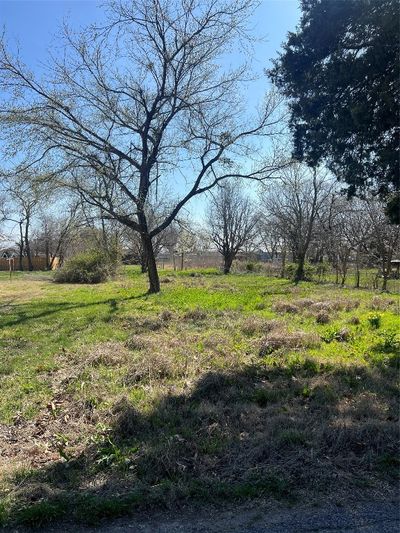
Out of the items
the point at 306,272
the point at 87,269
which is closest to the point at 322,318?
the point at 87,269

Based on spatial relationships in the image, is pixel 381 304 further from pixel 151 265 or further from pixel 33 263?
pixel 33 263

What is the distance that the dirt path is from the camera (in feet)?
8.69

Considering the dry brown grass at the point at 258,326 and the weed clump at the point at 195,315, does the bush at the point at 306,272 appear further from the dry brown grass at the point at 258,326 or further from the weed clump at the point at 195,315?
the dry brown grass at the point at 258,326

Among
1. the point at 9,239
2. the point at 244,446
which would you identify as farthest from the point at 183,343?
the point at 9,239

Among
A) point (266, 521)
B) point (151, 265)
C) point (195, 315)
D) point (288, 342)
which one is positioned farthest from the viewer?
point (151, 265)

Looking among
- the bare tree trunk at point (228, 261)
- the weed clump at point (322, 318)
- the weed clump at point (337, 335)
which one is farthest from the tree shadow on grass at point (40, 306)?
the bare tree trunk at point (228, 261)

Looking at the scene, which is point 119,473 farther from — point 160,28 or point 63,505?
point 160,28

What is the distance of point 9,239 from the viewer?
5525cm

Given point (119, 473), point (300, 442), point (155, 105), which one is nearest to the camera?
point (119, 473)

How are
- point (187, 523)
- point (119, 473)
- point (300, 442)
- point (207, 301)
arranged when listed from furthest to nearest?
point (207, 301), point (300, 442), point (119, 473), point (187, 523)

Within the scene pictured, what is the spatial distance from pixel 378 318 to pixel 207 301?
18.9ft

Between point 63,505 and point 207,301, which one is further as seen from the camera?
point 207,301

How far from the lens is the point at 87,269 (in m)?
25.0

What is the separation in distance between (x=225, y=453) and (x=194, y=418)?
73 centimetres
